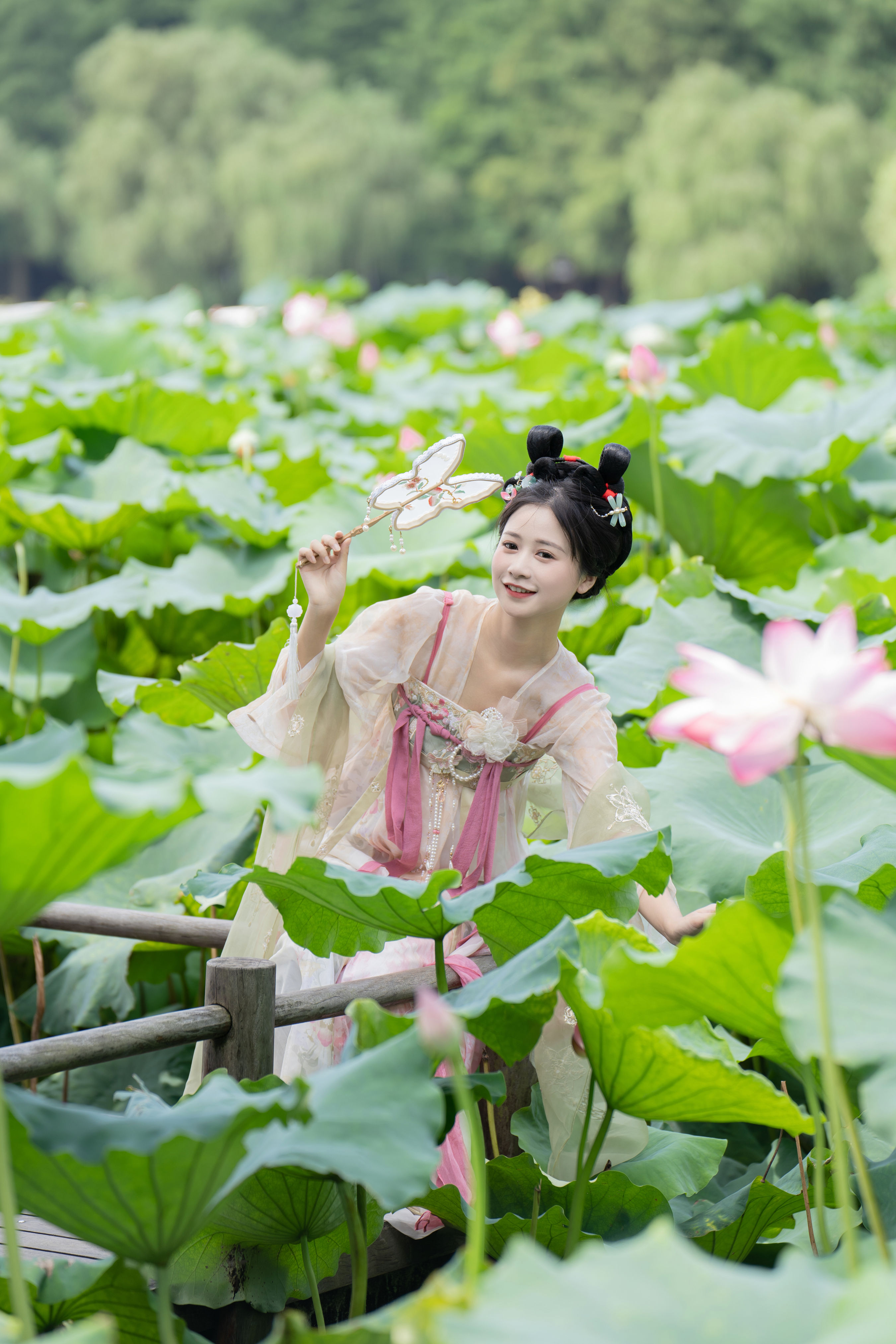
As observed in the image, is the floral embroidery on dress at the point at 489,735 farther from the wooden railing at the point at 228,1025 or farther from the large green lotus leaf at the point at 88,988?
the large green lotus leaf at the point at 88,988

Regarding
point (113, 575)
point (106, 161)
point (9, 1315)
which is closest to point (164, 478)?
point (113, 575)

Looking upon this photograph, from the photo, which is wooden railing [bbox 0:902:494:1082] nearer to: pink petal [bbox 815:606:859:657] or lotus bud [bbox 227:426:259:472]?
pink petal [bbox 815:606:859:657]

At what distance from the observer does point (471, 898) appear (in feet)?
3.49

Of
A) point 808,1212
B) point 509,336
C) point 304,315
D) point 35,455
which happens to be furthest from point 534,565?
point 509,336

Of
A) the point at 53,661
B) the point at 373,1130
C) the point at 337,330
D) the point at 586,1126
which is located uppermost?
the point at 373,1130

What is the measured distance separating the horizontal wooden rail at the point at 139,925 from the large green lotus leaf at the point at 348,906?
0.25m

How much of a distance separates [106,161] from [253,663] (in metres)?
22.4

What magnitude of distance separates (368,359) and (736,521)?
2.36 metres

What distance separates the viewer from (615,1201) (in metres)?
1.22

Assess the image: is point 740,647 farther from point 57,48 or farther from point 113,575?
point 57,48

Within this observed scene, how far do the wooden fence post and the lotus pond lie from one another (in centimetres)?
5

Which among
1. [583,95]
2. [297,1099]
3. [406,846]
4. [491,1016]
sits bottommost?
[583,95]

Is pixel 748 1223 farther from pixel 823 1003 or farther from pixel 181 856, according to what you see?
pixel 181 856

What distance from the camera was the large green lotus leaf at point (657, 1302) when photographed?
59 centimetres
